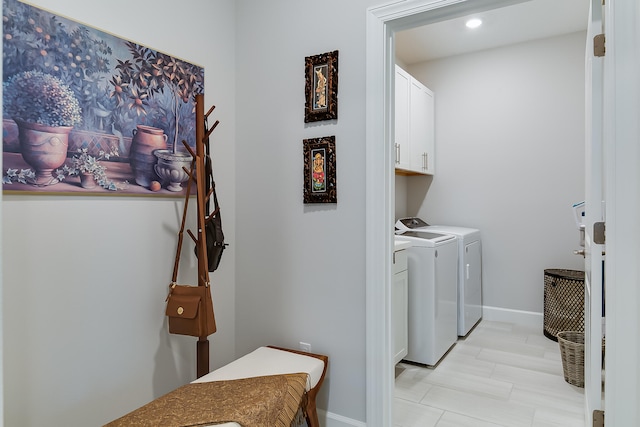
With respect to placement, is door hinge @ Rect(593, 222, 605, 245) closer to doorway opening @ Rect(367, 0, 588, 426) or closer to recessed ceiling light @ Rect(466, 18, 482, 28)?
doorway opening @ Rect(367, 0, 588, 426)

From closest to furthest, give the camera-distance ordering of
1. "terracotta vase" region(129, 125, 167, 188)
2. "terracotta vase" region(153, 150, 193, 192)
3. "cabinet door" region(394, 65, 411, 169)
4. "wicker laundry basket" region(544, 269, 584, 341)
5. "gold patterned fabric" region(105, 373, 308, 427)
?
"gold patterned fabric" region(105, 373, 308, 427) → "terracotta vase" region(129, 125, 167, 188) → "terracotta vase" region(153, 150, 193, 192) → "wicker laundry basket" region(544, 269, 584, 341) → "cabinet door" region(394, 65, 411, 169)

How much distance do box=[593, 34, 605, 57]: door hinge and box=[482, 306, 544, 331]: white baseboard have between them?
2881 millimetres

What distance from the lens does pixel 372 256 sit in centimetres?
185

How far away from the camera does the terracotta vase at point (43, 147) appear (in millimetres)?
1451

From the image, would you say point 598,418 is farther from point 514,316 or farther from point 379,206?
point 514,316

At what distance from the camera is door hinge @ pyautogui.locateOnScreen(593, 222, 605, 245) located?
150 cm

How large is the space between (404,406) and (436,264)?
965 millimetres

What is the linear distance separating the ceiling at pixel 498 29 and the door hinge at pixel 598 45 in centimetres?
151

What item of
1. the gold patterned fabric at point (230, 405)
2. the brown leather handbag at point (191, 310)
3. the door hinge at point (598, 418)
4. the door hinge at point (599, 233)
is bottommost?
the door hinge at point (598, 418)

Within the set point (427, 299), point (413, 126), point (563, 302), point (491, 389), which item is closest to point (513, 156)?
point (413, 126)

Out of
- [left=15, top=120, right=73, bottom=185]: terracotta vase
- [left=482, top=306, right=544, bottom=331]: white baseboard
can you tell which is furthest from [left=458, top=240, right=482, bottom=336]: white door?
[left=15, top=120, right=73, bottom=185]: terracotta vase

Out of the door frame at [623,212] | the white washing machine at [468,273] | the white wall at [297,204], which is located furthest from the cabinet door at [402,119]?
the door frame at [623,212]

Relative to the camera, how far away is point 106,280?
171cm

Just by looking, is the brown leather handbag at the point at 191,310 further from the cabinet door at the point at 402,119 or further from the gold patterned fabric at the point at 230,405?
the cabinet door at the point at 402,119
